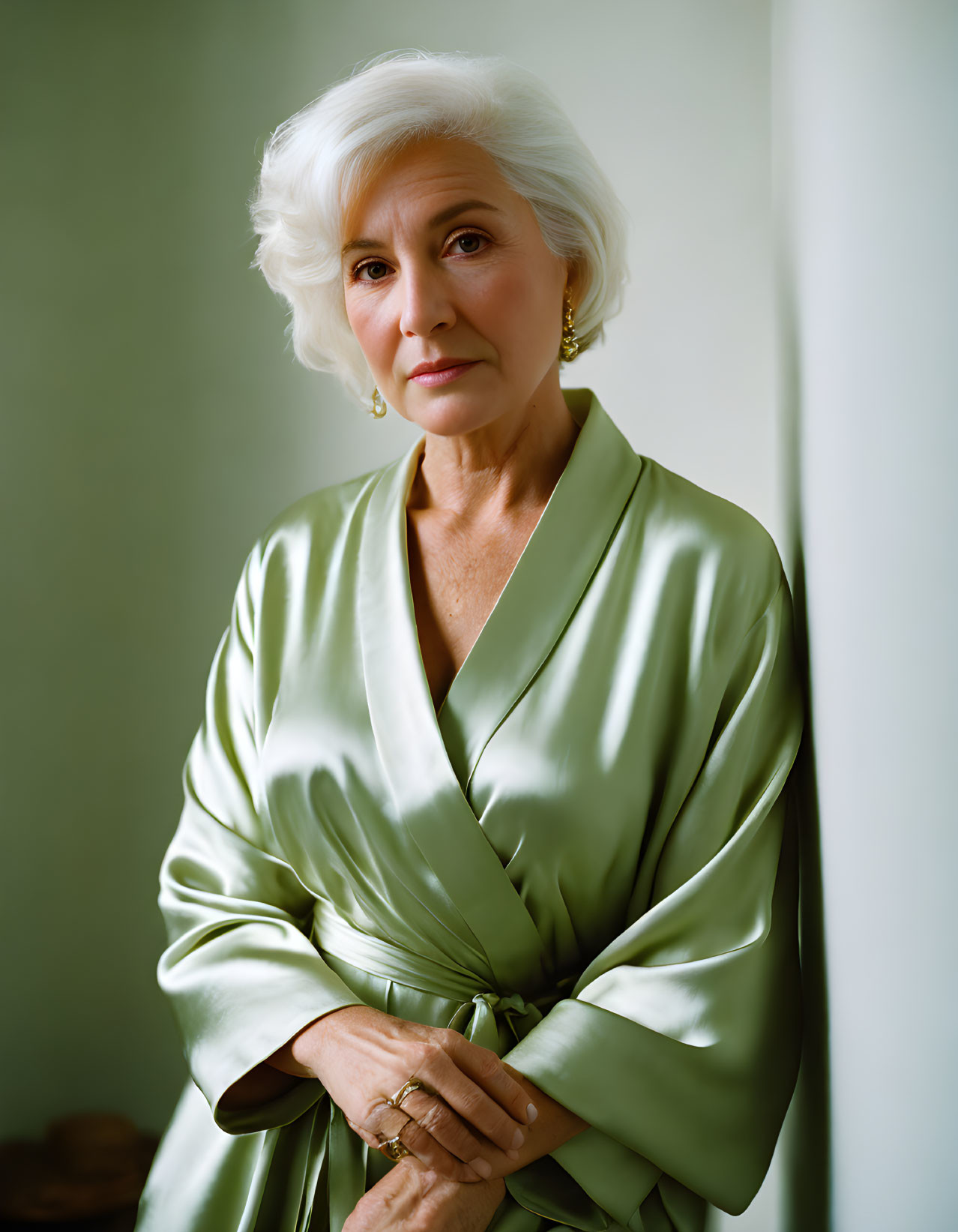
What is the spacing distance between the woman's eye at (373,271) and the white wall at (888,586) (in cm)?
44

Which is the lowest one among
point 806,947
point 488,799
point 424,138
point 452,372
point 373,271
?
point 806,947

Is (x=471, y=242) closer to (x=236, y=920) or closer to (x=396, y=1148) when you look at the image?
(x=236, y=920)

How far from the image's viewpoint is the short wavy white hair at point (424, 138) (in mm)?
1086

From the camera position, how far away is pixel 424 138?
1.10 m

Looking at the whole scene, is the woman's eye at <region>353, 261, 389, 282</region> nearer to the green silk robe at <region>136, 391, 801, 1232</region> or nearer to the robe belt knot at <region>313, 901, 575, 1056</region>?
the green silk robe at <region>136, 391, 801, 1232</region>

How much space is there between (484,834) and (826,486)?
1.47 ft

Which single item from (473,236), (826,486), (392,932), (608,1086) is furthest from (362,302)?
(608,1086)

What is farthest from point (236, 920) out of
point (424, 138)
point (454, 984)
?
point (424, 138)

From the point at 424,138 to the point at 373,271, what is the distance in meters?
0.14

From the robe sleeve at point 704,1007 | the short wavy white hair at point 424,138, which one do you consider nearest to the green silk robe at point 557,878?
the robe sleeve at point 704,1007

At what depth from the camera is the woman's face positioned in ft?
3.58

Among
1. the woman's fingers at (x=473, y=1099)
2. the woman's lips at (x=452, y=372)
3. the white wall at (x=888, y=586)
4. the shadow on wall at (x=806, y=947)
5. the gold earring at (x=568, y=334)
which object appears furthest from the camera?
the gold earring at (x=568, y=334)

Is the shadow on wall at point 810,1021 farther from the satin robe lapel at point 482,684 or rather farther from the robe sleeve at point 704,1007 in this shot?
the satin robe lapel at point 482,684

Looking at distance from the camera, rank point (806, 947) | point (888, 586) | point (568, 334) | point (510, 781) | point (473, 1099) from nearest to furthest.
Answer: point (888, 586) < point (473, 1099) < point (510, 781) < point (806, 947) < point (568, 334)
